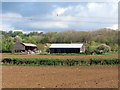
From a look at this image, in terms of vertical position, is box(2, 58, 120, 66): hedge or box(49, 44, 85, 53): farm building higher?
box(2, 58, 120, 66): hedge

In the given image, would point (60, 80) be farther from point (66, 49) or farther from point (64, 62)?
point (66, 49)

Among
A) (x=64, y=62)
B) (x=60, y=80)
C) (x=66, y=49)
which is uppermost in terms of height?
(x=60, y=80)

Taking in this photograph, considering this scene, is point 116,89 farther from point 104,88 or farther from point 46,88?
point 46,88

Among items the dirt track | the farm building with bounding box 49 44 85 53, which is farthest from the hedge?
the farm building with bounding box 49 44 85 53

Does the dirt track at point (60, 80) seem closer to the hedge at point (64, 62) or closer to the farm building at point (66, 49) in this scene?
the hedge at point (64, 62)

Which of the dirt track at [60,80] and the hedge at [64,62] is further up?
the dirt track at [60,80]

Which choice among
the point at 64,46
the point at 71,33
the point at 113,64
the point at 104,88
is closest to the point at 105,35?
the point at 71,33

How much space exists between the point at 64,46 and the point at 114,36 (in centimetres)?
2436

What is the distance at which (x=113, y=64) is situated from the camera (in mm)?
22250

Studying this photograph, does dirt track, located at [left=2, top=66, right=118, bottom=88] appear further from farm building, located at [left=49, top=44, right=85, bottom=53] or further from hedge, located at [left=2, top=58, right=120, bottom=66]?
farm building, located at [left=49, top=44, right=85, bottom=53]

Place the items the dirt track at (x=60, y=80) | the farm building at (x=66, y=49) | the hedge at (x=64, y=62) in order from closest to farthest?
the dirt track at (x=60, y=80) < the hedge at (x=64, y=62) < the farm building at (x=66, y=49)

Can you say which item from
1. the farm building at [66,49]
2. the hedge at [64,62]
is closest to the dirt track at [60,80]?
the hedge at [64,62]

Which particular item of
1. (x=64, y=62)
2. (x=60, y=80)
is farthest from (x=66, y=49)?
(x=60, y=80)

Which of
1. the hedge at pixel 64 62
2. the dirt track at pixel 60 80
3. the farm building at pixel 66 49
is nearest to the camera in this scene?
the dirt track at pixel 60 80
